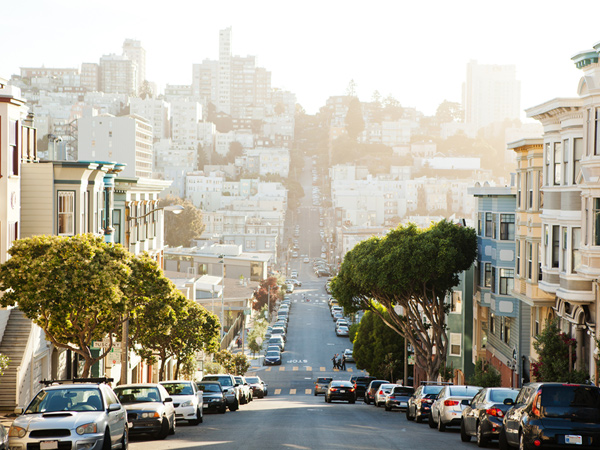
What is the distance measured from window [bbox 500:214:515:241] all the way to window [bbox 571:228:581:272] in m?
14.9

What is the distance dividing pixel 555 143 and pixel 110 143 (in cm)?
14493

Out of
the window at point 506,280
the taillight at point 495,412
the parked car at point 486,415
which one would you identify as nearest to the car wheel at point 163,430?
the parked car at point 486,415

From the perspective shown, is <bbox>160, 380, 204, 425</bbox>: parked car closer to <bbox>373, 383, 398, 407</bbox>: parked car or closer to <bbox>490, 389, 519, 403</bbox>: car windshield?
<bbox>490, 389, 519, 403</bbox>: car windshield

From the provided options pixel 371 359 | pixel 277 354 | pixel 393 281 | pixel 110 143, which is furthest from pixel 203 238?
pixel 393 281

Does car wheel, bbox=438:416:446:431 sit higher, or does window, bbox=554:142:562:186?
window, bbox=554:142:562:186

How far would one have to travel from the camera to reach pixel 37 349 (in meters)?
31.2

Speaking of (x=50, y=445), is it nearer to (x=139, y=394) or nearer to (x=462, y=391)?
(x=139, y=394)

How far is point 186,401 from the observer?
2620cm

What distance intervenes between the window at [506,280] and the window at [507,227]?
174 cm

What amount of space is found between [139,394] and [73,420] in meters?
6.72

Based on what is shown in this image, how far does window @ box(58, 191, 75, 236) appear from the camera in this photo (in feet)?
111

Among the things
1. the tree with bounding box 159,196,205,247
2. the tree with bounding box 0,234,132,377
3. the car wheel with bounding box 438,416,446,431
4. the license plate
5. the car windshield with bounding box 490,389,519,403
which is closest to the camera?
the license plate

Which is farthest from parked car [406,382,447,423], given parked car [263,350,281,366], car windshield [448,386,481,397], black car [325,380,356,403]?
parked car [263,350,281,366]

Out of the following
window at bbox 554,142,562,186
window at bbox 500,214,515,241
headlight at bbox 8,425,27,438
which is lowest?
headlight at bbox 8,425,27,438
